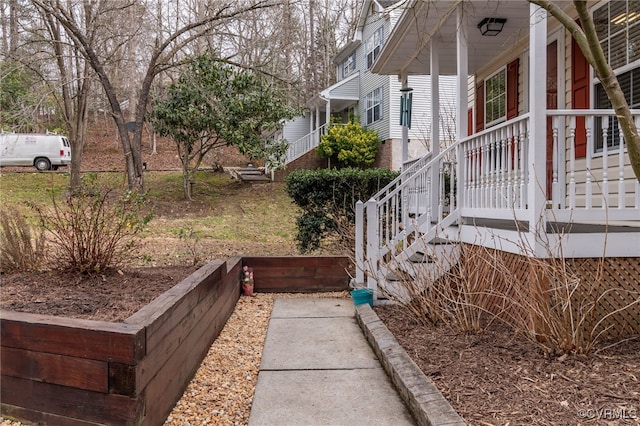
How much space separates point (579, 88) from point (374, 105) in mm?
14966

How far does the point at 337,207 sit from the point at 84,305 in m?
4.75

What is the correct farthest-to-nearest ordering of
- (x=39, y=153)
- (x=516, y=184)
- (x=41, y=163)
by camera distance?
(x=41, y=163), (x=39, y=153), (x=516, y=184)

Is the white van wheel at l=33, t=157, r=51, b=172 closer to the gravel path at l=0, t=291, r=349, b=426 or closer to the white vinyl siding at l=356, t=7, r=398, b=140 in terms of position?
the white vinyl siding at l=356, t=7, r=398, b=140

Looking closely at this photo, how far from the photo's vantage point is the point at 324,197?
758 centimetres

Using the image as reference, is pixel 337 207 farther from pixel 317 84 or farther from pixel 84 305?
pixel 317 84

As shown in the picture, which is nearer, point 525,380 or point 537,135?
point 525,380

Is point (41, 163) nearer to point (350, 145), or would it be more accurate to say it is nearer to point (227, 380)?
point (350, 145)

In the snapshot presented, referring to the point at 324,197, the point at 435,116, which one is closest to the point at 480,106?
the point at 435,116

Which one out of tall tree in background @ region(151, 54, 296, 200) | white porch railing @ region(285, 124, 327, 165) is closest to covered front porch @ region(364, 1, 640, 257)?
tall tree in background @ region(151, 54, 296, 200)

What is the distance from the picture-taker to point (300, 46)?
28703 mm

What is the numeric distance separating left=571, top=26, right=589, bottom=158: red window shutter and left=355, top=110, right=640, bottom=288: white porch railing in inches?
1.0

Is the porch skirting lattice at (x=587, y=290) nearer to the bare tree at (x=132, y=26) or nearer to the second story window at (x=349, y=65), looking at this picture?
the bare tree at (x=132, y=26)

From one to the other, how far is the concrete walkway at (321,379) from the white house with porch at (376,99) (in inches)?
514

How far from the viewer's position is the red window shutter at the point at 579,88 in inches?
237
